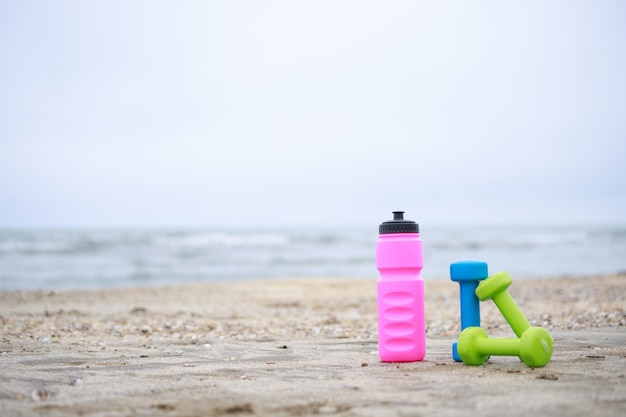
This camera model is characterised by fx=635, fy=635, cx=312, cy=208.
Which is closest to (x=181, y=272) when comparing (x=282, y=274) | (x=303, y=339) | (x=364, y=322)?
(x=282, y=274)

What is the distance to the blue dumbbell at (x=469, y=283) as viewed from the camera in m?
4.13

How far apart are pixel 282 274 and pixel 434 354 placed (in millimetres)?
16194

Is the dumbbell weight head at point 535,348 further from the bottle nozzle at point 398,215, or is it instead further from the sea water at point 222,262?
the sea water at point 222,262

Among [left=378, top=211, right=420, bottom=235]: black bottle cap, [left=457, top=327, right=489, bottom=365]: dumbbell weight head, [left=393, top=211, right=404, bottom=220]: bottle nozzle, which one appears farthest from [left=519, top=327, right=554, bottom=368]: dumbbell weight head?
[left=393, top=211, right=404, bottom=220]: bottle nozzle

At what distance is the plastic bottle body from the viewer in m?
4.20

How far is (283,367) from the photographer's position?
4.22 metres

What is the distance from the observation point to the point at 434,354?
185 inches

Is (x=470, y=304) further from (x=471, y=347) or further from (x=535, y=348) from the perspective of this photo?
(x=535, y=348)

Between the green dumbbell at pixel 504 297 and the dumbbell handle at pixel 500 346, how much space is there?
12 centimetres

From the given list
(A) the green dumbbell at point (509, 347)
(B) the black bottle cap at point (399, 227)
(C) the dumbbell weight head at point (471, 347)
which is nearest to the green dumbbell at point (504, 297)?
(A) the green dumbbell at point (509, 347)

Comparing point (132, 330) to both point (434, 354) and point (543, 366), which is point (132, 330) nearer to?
point (434, 354)

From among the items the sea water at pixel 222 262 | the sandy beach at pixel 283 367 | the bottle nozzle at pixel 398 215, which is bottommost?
the sea water at pixel 222 262

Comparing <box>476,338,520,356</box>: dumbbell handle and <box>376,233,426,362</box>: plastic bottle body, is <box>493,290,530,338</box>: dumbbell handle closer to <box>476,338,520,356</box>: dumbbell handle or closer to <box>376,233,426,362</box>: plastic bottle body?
<box>476,338,520,356</box>: dumbbell handle

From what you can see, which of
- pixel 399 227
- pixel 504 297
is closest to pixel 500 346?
pixel 504 297
